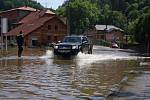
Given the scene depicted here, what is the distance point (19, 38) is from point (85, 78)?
16.4 metres

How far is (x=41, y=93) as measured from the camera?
469 inches

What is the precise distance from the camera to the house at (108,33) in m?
155

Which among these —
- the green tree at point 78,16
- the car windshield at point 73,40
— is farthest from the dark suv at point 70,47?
the green tree at point 78,16

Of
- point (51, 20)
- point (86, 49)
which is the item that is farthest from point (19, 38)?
point (51, 20)

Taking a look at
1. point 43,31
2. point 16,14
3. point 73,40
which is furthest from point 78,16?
point 73,40

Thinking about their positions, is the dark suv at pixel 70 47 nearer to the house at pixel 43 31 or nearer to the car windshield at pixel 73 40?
the car windshield at pixel 73 40

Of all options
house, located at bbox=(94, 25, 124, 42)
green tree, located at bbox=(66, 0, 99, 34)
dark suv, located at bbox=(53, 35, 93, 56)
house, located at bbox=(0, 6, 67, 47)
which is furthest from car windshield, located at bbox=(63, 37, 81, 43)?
house, located at bbox=(94, 25, 124, 42)

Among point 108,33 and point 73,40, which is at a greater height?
point 108,33

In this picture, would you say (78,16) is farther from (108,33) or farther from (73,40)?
(73,40)

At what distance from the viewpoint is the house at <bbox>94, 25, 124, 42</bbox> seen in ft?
509

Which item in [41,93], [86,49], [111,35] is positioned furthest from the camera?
[111,35]

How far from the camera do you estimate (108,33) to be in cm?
15750

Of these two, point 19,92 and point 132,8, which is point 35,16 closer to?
point 132,8

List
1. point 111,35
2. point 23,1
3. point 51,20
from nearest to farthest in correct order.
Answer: point 51,20
point 111,35
point 23,1
